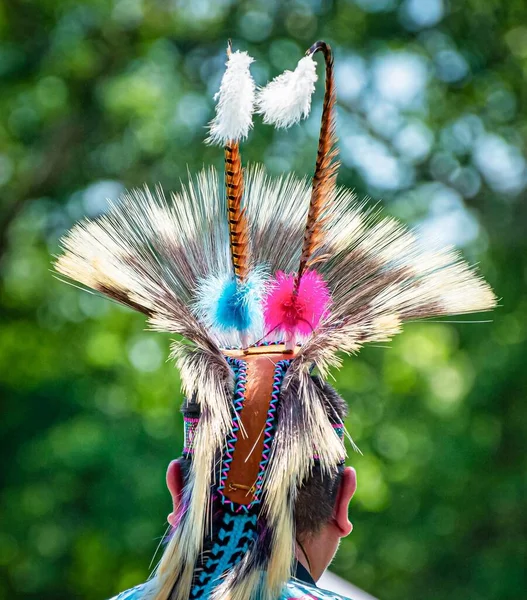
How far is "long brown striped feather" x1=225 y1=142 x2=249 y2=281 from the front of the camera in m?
2.27

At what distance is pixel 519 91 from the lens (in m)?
10.7

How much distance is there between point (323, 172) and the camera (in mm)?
2230

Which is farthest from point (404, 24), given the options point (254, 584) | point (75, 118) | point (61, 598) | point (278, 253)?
point (254, 584)

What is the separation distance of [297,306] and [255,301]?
12 cm

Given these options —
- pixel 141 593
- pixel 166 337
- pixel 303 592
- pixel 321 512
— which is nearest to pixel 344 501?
pixel 321 512

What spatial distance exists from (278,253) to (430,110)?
8394mm

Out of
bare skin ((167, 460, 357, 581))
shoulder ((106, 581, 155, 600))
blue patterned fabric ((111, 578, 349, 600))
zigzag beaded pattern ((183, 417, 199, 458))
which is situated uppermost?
zigzag beaded pattern ((183, 417, 199, 458))

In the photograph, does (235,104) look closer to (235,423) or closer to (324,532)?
(235,423)

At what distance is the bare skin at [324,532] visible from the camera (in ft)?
7.01

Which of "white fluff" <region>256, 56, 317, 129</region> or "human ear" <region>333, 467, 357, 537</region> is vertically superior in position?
"white fluff" <region>256, 56, 317, 129</region>

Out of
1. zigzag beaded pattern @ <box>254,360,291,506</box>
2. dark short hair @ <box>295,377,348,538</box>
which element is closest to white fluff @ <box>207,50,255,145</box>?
zigzag beaded pattern @ <box>254,360,291,506</box>

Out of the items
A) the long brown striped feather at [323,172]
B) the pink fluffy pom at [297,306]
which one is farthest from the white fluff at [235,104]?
the pink fluffy pom at [297,306]

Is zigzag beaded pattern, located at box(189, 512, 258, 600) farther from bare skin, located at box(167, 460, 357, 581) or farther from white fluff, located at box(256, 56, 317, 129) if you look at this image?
white fluff, located at box(256, 56, 317, 129)

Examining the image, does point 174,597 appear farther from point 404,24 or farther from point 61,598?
point 404,24
